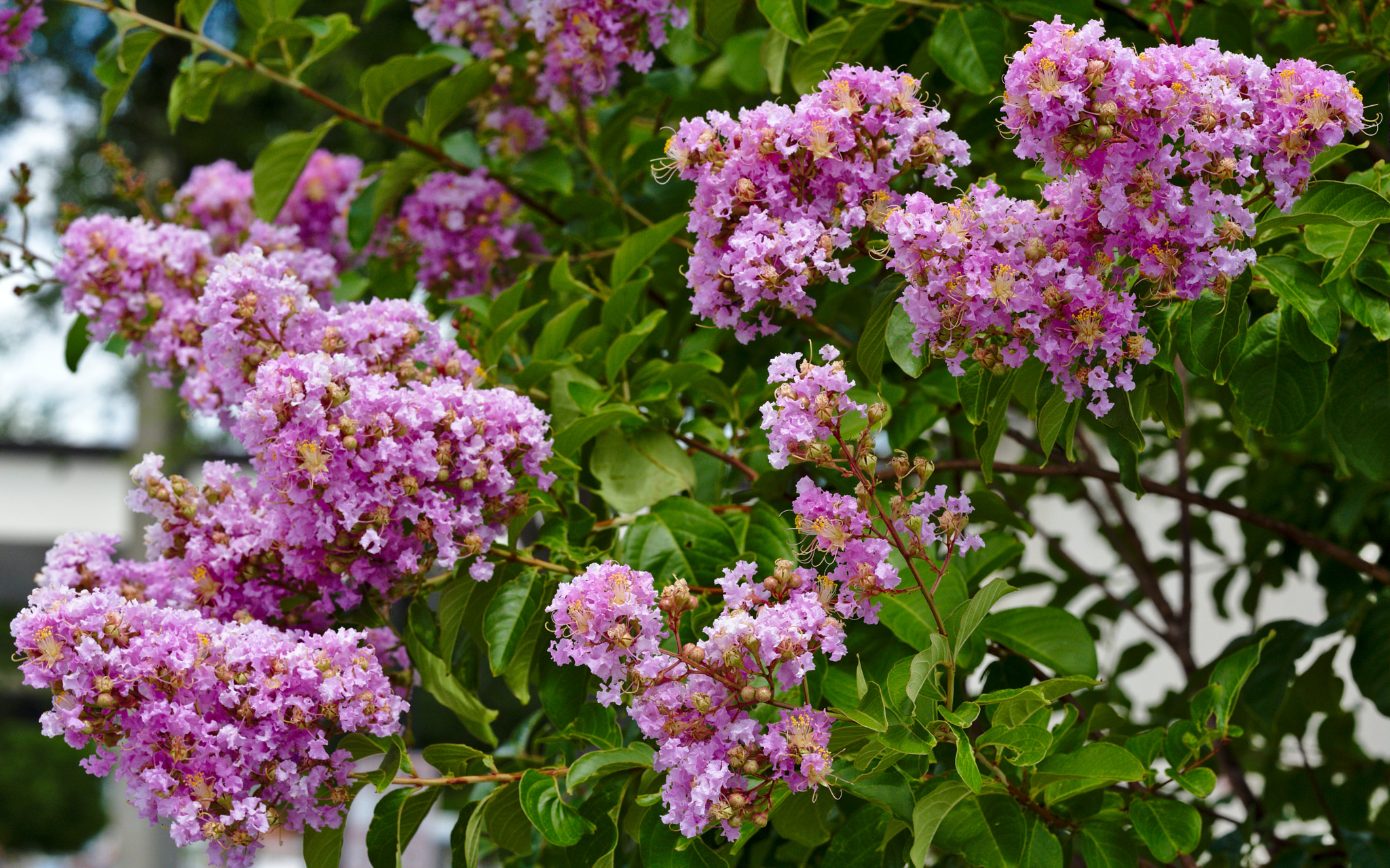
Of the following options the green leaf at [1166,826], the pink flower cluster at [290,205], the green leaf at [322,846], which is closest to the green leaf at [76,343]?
the pink flower cluster at [290,205]

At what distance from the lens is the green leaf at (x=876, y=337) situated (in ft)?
4.50

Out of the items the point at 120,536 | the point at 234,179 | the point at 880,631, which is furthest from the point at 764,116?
the point at 234,179

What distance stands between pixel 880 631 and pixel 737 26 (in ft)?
4.76

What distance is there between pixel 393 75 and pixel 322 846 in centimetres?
131

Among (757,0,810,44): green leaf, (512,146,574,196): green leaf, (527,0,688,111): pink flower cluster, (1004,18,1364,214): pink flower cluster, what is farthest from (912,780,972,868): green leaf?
(512,146,574,196): green leaf

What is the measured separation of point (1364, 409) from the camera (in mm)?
1575

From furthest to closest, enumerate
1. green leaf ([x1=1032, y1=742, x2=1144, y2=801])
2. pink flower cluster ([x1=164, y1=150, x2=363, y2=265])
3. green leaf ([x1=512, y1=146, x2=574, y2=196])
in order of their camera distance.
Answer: pink flower cluster ([x1=164, y1=150, x2=363, y2=265])
green leaf ([x1=512, y1=146, x2=574, y2=196])
green leaf ([x1=1032, y1=742, x2=1144, y2=801])

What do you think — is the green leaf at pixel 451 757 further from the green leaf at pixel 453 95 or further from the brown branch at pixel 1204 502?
the green leaf at pixel 453 95

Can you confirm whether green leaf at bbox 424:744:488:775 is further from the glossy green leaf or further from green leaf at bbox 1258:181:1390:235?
green leaf at bbox 1258:181:1390:235

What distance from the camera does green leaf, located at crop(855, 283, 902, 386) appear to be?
1370 mm

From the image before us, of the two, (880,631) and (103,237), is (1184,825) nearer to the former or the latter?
(880,631)

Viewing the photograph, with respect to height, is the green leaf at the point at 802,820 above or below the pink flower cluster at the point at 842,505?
below

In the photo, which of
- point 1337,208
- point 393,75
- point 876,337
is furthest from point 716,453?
point 393,75

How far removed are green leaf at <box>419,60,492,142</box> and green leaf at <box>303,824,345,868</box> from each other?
4.08 ft
